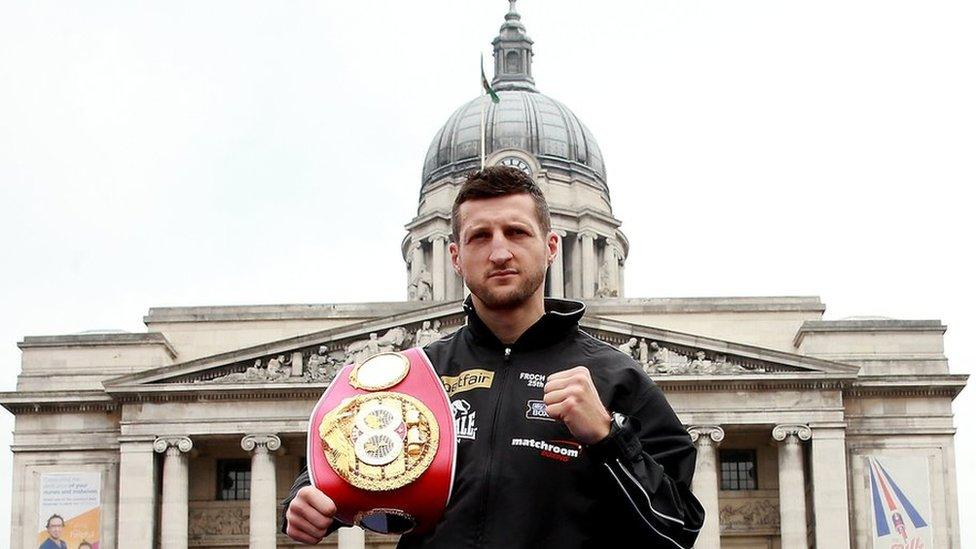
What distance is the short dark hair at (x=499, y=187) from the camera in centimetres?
639

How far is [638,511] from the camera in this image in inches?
234

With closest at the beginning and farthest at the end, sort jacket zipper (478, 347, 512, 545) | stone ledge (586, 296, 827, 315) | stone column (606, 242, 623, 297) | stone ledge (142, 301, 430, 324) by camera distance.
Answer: jacket zipper (478, 347, 512, 545) < stone ledge (586, 296, 827, 315) < stone ledge (142, 301, 430, 324) < stone column (606, 242, 623, 297)

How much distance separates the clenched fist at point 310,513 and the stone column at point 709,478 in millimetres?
48768

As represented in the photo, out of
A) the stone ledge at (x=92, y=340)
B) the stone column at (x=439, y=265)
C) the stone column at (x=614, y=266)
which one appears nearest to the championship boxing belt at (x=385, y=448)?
the stone ledge at (x=92, y=340)

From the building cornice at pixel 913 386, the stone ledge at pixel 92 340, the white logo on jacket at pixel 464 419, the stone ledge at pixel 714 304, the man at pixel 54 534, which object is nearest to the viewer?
the white logo on jacket at pixel 464 419

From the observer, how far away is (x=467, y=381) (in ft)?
21.0

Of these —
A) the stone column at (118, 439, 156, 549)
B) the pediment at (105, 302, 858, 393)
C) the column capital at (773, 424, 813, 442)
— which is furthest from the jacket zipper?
the stone column at (118, 439, 156, 549)

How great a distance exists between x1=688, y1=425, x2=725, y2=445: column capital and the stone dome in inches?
1013

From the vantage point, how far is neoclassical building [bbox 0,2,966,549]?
5475 centimetres

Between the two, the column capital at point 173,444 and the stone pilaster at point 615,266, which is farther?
the stone pilaster at point 615,266

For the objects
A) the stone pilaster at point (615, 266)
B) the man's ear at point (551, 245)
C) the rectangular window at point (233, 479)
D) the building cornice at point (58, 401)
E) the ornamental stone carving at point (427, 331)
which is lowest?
the man's ear at point (551, 245)

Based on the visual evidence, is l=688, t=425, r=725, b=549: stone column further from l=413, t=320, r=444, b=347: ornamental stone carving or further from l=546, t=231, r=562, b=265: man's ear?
l=546, t=231, r=562, b=265: man's ear

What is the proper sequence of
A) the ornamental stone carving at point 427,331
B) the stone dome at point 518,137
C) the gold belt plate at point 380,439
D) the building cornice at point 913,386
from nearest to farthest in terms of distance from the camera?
the gold belt plate at point 380,439 → the ornamental stone carving at point 427,331 → the building cornice at point 913,386 → the stone dome at point 518,137

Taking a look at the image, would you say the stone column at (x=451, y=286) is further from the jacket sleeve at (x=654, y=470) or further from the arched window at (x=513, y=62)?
the jacket sleeve at (x=654, y=470)
